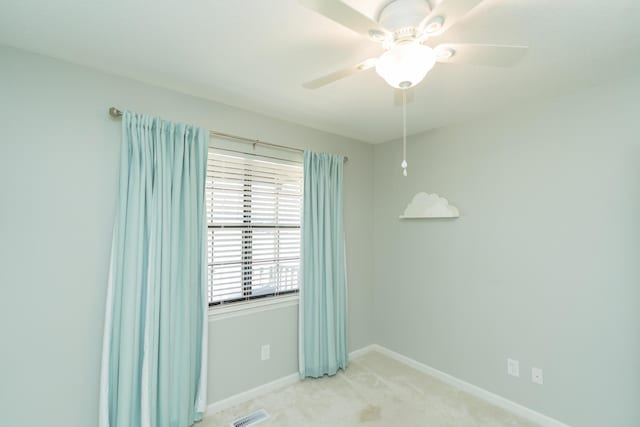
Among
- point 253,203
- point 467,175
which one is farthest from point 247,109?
point 467,175

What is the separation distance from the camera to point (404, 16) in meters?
1.25

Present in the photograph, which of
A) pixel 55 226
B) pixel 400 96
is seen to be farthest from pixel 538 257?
pixel 55 226

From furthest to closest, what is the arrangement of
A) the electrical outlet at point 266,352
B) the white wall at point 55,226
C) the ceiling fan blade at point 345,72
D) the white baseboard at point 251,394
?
the electrical outlet at point 266,352, the white baseboard at point 251,394, the white wall at point 55,226, the ceiling fan blade at point 345,72

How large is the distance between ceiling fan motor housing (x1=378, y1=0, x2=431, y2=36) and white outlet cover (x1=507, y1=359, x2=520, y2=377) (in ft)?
8.15

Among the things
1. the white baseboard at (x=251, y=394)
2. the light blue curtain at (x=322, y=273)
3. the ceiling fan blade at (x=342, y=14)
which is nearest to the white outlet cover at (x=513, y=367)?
the light blue curtain at (x=322, y=273)

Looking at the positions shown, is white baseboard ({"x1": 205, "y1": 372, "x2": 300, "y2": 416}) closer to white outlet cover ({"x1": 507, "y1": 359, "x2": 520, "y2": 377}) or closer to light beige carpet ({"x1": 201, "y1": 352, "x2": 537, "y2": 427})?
light beige carpet ({"x1": 201, "y1": 352, "x2": 537, "y2": 427})

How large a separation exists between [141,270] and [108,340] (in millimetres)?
430

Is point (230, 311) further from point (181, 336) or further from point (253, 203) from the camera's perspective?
point (253, 203)

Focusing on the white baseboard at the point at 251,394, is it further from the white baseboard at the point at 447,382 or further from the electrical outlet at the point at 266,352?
the electrical outlet at the point at 266,352

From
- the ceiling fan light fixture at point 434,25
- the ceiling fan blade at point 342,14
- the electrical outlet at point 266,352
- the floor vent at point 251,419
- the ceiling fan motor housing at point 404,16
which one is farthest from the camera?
the electrical outlet at point 266,352

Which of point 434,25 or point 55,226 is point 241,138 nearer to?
point 55,226

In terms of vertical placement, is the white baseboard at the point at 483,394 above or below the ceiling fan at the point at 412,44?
below

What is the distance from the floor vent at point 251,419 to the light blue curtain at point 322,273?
55 centimetres

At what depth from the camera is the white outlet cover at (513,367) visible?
2.36m
